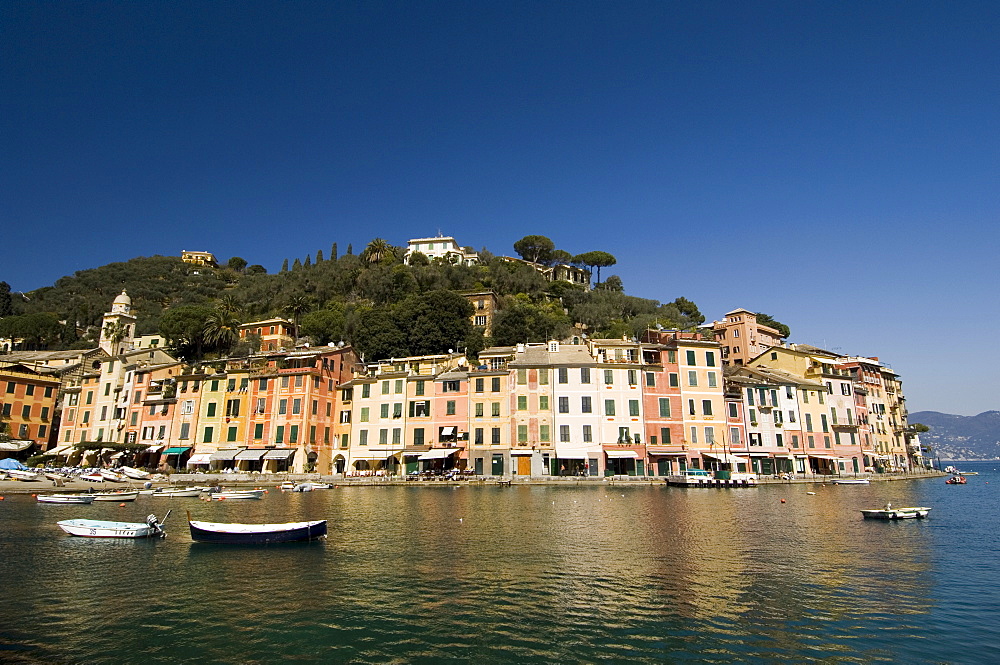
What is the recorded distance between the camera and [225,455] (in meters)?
61.6

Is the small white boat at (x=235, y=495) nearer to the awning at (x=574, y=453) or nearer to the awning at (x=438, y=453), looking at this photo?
the awning at (x=438, y=453)

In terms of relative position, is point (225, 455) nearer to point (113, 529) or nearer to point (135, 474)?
point (135, 474)

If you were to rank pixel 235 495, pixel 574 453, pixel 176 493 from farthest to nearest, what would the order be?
1. pixel 574 453
2. pixel 176 493
3. pixel 235 495

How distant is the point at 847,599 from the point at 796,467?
5198cm

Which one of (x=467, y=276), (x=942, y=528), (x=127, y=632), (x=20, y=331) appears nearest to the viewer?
(x=127, y=632)

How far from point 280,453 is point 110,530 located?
114 feet

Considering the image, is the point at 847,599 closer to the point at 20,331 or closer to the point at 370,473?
the point at 370,473

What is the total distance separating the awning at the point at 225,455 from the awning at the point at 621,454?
36.1 meters

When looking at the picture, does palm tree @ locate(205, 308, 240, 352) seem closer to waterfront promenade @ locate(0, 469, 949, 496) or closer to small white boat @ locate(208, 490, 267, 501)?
waterfront promenade @ locate(0, 469, 949, 496)

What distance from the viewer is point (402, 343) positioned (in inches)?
3132

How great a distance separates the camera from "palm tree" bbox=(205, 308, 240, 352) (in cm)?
8069

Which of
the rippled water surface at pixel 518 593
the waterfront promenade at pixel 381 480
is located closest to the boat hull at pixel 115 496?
the waterfront promenade at pixel 381 480

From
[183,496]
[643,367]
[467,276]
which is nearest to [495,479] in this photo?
[643,367]

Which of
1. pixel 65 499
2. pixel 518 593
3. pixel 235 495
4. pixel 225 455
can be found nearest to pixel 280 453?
pixel 225 455
